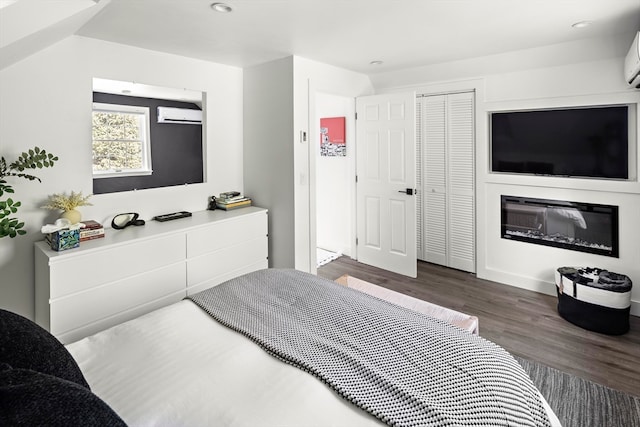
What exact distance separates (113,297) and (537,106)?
402cm

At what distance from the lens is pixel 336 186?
16.2 ft

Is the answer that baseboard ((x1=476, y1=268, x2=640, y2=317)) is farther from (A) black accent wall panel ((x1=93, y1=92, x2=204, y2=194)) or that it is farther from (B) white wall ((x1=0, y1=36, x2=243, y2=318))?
(B) white wall ((x1=0, y1=36, x2=243, y2=318))

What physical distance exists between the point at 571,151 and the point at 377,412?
338 cm

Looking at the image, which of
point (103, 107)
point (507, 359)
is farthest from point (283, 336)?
point (103, 107)

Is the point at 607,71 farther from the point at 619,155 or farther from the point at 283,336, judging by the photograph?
the point at 283,336

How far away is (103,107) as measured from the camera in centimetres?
288

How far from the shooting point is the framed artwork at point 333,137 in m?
4.77

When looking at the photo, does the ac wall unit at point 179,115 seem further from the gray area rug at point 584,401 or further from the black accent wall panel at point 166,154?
the gray area rug at point 584,401

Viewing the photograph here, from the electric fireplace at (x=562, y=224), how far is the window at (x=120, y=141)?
3592 millimetres

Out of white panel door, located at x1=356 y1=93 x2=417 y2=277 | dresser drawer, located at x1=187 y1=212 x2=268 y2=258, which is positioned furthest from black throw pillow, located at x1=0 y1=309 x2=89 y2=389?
white panel door, located at x1=356 y1=93 x2=417 y2=277

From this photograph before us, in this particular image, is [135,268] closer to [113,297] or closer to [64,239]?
[113,297]

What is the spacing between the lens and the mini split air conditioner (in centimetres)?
239

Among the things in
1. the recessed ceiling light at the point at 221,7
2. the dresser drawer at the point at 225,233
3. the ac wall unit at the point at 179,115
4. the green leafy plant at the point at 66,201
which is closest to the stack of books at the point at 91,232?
the green leafy plant at the point at 66,201

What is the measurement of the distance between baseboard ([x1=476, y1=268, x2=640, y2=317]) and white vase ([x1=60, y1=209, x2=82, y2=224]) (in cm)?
386
